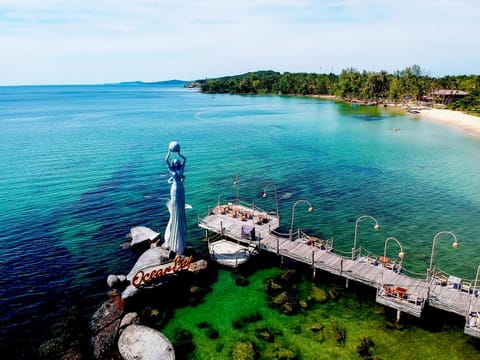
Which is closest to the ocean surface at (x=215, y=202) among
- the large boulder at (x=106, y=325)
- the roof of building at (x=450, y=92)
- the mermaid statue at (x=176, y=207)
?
the large boulder at (x=106, y=325)

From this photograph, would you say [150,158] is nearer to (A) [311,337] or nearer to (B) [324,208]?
(B) [324,208]

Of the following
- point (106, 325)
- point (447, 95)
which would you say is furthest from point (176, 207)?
point (447, 95)

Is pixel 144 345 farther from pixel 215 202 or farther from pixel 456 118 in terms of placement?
pixel 456 118

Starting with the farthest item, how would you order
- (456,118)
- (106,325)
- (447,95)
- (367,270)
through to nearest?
(447,95) → (456,118) → (367,270) → (106,325)

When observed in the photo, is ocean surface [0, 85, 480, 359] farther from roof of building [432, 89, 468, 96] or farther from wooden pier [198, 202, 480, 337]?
roof of building [432, 89, 468, 96]

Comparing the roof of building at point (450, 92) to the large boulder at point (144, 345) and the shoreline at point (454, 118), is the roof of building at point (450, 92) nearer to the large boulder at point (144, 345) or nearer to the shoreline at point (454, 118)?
the shoreline at point (454, 118)
